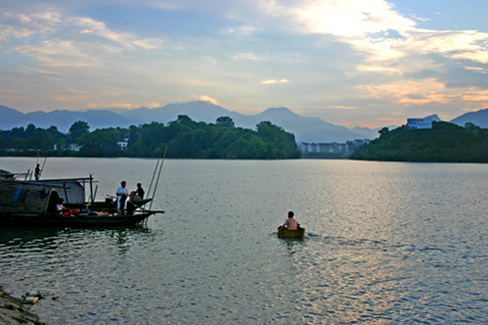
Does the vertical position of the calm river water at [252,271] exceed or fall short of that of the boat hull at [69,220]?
it falls short

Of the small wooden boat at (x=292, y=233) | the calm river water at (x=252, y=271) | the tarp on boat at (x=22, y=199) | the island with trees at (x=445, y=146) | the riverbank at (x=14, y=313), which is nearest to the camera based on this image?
the riverbank at (x=14, y=313)

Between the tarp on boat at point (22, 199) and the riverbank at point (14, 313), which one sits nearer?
the riverbank at point (14, 313)

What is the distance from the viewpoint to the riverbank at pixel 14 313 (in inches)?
386

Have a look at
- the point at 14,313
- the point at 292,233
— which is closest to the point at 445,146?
the point at 292,233

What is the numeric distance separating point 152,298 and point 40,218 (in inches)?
555

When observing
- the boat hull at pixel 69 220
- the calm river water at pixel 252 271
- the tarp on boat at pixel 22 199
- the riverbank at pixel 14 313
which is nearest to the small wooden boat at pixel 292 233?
the calm river water at pixel 252 271

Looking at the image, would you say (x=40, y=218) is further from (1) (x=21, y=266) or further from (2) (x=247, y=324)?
(2) (x=247, y=324)

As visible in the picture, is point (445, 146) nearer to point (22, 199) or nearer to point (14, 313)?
point (22, 199)

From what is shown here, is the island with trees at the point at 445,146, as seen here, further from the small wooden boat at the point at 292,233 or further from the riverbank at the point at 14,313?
the riverbank at the point at 14,313

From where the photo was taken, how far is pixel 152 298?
42.4ft

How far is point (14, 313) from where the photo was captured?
1052 cm

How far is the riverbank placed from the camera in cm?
981

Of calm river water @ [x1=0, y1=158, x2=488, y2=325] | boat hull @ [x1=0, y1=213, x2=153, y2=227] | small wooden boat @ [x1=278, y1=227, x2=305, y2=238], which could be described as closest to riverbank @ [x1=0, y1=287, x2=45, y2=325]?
calm river water @ [x1=0, y1=158, x2=488, y2=325]

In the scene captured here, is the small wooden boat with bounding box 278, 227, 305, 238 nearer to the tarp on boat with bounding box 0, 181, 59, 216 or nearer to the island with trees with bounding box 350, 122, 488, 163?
the tarp on boat with bounding box 0, 181, 59, 216
